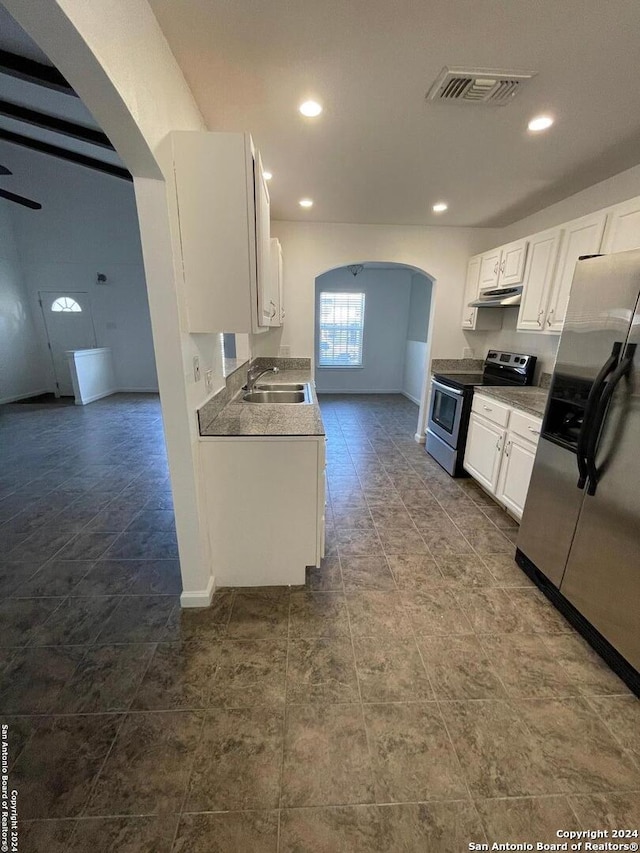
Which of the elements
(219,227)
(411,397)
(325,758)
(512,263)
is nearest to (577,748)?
(325,758)

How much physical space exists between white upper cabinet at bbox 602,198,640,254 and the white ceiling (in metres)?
0.39

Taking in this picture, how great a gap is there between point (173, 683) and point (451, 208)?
4222 millimetres

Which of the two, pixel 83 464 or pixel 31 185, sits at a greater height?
pixel 31 185

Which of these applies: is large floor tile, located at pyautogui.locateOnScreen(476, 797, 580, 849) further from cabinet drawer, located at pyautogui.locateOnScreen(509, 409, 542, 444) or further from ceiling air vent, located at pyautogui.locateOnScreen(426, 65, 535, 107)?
ceiling air vent, located at pyautogui.locateOnScreen(426, 65, 535, 107)

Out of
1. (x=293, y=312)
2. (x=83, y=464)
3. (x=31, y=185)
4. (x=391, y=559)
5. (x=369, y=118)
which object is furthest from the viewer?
(x=31, y=185)

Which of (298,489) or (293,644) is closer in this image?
(293,644)

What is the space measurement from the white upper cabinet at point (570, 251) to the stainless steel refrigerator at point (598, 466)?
2.50ft

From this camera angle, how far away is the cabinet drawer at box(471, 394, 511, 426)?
2758 mm

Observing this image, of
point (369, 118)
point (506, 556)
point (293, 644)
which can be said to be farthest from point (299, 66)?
point (506, 556)

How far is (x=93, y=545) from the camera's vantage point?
239 centimetres

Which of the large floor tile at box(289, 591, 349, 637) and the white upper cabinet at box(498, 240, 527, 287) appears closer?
the large floor tile at box(289, 591, 349, 637)

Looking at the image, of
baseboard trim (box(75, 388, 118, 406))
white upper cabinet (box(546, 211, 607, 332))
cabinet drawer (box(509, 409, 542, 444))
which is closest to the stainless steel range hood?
white upper cabinet (box(546, 211, 607, 332))

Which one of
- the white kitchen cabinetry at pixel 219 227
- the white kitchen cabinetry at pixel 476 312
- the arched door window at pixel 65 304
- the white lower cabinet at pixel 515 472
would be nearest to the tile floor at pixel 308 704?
the white lower cabinet at pixel 515 472

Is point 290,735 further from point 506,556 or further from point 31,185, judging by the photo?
point 31,185
